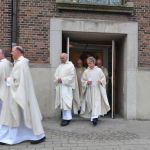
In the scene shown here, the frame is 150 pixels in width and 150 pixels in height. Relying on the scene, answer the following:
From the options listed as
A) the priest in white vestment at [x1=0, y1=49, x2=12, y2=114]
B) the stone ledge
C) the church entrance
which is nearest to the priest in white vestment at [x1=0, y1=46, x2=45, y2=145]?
the priest in white vestment at [x1=0, y1=49, x2=12, y2=114]

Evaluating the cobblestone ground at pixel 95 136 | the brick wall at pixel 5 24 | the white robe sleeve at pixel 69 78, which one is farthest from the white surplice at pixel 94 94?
the brick wall at pixel 5 24

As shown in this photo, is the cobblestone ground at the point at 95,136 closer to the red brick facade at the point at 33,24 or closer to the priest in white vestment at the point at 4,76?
the priest in white vestment at the point at 4,76

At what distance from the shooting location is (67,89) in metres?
10.7

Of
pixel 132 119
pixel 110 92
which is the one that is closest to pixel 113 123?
pixel 132 119

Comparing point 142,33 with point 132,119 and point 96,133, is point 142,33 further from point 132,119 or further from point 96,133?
point 96,133

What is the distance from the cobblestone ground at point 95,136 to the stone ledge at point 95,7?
3180 mm

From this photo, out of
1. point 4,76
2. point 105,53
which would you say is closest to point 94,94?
point 105,53

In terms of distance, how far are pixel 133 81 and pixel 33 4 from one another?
366 cm

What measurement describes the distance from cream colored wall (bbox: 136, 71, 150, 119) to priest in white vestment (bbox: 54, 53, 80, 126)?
2251 mm

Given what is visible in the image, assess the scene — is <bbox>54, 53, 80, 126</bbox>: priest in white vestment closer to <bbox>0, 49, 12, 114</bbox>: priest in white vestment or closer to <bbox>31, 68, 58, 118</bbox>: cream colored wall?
<bbox>31, 68, 58, 118</bbox>: cream colored wall

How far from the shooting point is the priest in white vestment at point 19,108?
8.36 m

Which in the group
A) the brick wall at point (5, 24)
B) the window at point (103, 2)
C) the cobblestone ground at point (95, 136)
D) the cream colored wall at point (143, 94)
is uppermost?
the window at point (103, 2)

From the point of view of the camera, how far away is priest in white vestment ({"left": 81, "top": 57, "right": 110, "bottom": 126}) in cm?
1091

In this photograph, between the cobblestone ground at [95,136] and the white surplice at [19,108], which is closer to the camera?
the white surplice at [19,108]
